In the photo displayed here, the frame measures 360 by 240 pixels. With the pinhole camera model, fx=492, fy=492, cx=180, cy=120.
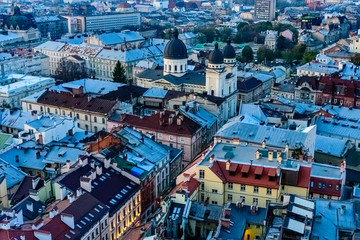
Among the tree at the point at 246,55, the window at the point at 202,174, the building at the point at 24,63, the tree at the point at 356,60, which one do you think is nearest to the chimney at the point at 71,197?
the window at the point at 202,174

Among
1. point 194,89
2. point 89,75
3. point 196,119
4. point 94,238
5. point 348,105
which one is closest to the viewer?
point 94,238

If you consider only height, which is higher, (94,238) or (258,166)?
(258,166)

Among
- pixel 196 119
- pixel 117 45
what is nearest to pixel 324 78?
pixel 196 119

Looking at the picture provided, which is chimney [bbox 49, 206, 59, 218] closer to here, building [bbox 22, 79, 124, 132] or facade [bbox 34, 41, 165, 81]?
building [bbox 22, 79, 124, 132]

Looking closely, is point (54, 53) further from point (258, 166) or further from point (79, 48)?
point (258, 166)

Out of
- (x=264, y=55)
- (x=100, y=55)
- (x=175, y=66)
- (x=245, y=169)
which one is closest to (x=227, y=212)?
(x=245, y=169)

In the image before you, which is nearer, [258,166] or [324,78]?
[258,166]
